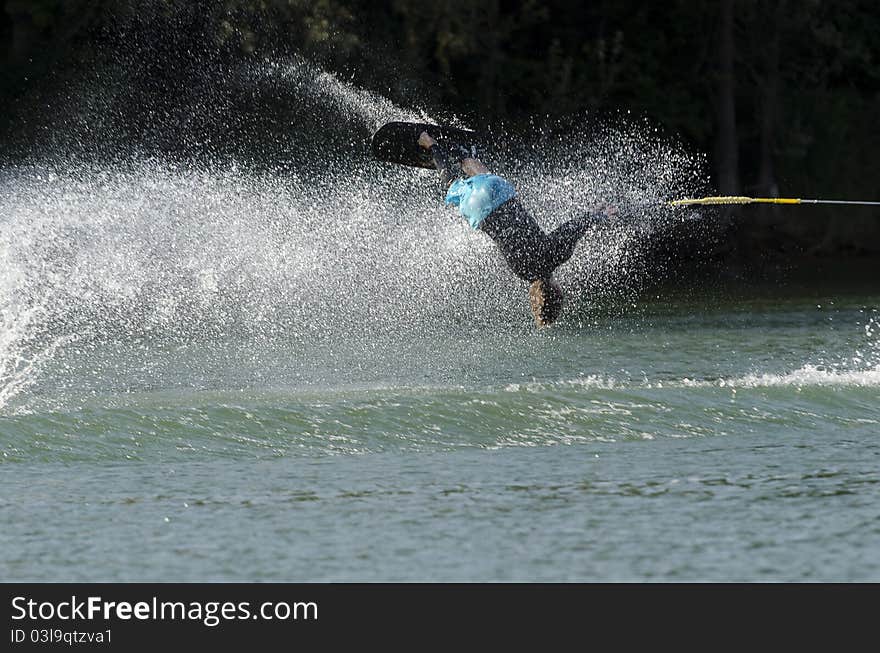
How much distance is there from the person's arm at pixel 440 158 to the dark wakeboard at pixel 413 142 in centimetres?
4

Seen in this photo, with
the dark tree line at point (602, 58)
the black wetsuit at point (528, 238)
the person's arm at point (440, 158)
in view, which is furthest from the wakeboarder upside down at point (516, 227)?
the dark tree line at point (602, 58)

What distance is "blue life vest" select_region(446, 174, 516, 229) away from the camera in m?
11.8

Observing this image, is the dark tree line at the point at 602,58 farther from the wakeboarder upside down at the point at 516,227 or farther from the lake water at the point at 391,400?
the wakeboarder upside down at the point at 516,227

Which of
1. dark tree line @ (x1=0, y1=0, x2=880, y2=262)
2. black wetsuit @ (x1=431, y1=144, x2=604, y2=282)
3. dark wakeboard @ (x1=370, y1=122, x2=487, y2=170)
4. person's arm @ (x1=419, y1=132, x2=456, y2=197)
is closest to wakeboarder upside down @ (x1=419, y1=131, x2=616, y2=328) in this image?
black wetsuit @ (x1=431, y1=144, x2=604, y2=282)

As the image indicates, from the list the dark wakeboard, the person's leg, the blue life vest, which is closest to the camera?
the blue life vest

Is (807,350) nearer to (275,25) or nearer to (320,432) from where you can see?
(320,432)

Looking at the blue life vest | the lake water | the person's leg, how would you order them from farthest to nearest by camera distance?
1. the person's leg
2. the blue life vest
3. the lake water

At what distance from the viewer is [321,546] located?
7098 millimetres

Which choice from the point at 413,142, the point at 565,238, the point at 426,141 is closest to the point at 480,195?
the point at 565,238

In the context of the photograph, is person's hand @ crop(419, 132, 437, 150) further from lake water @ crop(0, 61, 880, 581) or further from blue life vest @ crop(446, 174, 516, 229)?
lake water @ crop(0, 61, 880, 581)

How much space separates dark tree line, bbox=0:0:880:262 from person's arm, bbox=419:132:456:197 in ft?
33.1

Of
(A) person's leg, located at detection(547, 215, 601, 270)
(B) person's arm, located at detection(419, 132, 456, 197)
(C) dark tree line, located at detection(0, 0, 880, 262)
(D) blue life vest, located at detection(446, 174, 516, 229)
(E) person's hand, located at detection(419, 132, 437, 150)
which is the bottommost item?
(A) person's leg, located at detection(547, 215, 601, 270)
